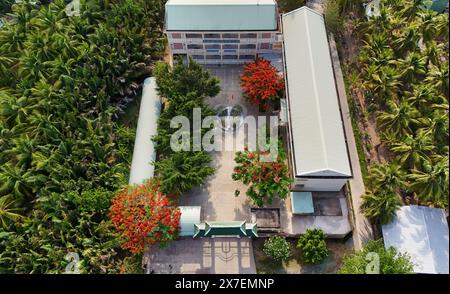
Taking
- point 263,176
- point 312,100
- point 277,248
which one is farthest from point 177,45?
point 277,248

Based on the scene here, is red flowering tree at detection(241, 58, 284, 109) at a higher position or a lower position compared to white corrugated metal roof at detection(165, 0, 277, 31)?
lower

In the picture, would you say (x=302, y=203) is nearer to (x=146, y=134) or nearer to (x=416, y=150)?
(x=416, y=150)

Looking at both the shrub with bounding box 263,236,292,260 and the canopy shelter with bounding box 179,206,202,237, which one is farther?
the canopy shelter with bounding box 179,206,202,237

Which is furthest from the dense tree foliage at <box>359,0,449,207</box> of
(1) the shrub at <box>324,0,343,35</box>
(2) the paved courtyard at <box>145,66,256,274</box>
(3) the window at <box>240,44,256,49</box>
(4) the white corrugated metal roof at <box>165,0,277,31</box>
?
(2) the paved courtyard at <box>145,66,256,274</box>

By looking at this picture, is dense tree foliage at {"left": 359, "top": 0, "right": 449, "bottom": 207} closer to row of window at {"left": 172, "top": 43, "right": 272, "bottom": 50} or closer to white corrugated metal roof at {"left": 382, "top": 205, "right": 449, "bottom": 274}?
white corrugated metal roof at {"left": 382, "top": 205, "right": 449, "bottom": 274}
